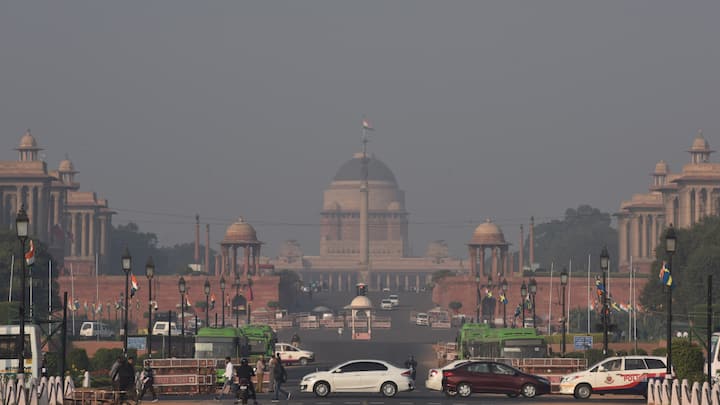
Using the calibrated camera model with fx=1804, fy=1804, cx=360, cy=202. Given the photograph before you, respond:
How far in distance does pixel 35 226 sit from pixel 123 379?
449 feet

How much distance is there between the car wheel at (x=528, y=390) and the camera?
182 ft

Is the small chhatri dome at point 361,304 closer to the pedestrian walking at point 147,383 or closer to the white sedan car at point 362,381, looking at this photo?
the white sedan car at point 362,381

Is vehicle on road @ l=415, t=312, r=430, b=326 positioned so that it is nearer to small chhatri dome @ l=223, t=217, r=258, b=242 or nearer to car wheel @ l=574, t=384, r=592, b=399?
small chhatri dome @ l=223, t=217, r=258, b=242

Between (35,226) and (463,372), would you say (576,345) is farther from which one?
(35,226)

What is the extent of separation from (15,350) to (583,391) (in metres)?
17.2

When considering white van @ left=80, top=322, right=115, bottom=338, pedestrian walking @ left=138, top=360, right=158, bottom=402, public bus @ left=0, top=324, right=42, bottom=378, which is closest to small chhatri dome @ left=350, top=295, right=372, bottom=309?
white van @ left=80, top=322, right=115, bottom=338

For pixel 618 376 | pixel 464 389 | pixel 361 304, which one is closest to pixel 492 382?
pixel 464 389

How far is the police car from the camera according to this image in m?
54.5

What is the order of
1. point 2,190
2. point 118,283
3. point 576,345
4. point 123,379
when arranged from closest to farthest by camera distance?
point 123,379
point 576,345
point 118,283
point 2,190

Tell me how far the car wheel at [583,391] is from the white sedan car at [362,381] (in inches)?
200

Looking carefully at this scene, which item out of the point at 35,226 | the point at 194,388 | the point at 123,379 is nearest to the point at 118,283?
the point at 35,226

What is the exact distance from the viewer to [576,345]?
90438 mm

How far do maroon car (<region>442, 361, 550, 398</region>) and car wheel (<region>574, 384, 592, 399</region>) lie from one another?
949mm

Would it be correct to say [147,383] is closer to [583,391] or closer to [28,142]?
[583,391]
